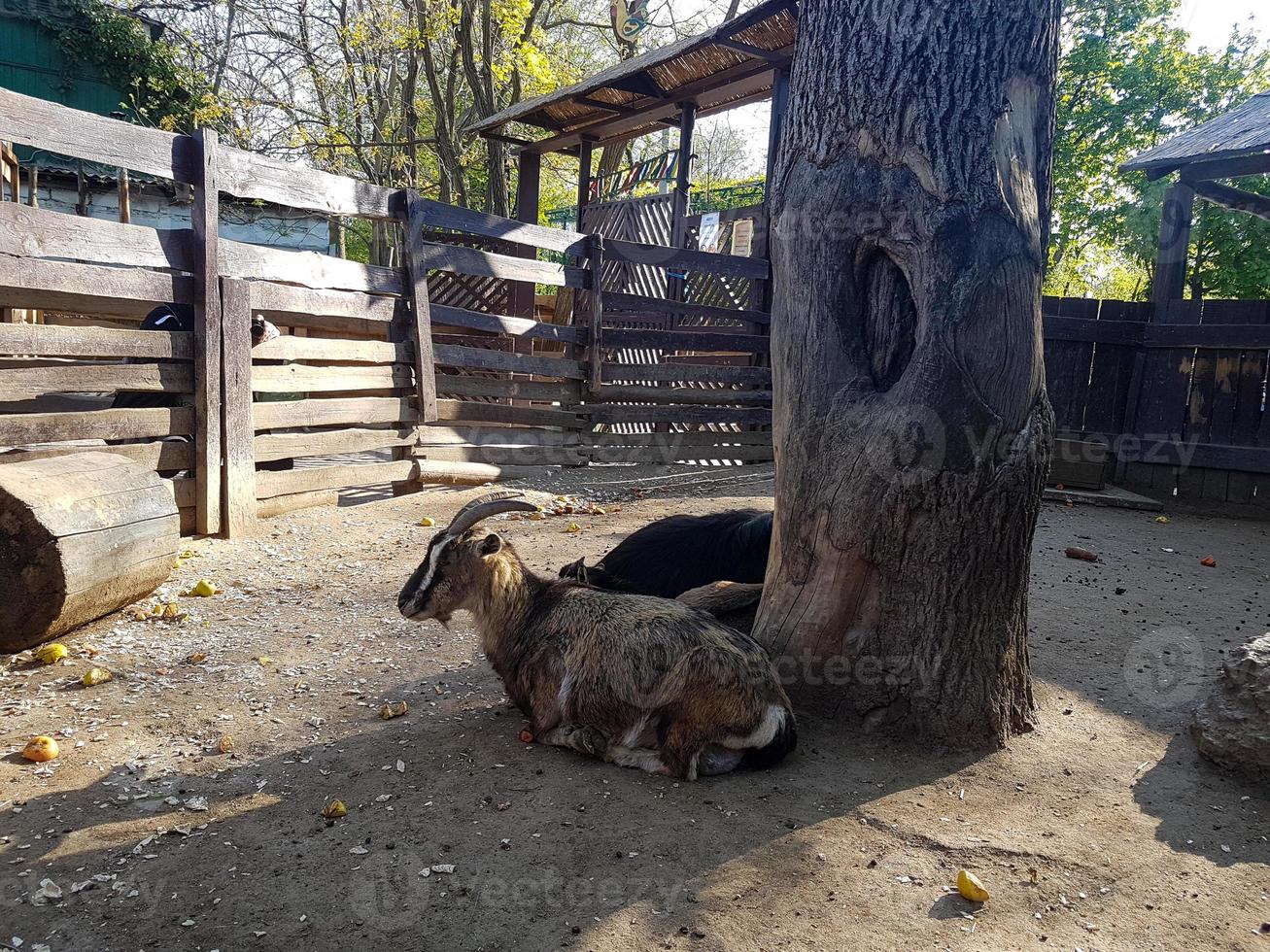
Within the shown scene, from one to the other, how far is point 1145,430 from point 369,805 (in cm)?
936

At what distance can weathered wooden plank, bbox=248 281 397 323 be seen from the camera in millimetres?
6824

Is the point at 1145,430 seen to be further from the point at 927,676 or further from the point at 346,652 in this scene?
the point at 346,652

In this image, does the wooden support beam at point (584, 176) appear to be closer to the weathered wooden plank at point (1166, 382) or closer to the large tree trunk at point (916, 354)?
the weathered wooden plank at point (1166, 382)

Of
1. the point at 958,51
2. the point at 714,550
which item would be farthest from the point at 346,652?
the point at 958,51

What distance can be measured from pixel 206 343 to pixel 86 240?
990 mm

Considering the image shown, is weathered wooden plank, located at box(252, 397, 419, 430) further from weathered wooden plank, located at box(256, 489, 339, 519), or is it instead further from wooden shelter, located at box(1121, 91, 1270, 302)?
wooden shelter, located at box(1121, 91, 1270, 302)

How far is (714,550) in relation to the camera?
17.0ft

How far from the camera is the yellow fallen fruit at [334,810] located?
10.2ft

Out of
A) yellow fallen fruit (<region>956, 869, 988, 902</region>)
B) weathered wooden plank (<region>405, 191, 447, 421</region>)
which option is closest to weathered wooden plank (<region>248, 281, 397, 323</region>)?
weathered wooden plank (<region>405, 191, 447, 421</region>)

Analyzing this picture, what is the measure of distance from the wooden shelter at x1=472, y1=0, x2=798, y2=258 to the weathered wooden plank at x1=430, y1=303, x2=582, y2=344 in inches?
126

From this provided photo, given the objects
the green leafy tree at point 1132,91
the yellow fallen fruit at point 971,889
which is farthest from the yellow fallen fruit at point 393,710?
Answer: the green leafy tree at point 1132,91

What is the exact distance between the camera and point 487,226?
9.16m

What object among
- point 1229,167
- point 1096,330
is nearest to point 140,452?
point 1096,330

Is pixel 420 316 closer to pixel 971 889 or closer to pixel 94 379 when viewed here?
pixel 94 379
